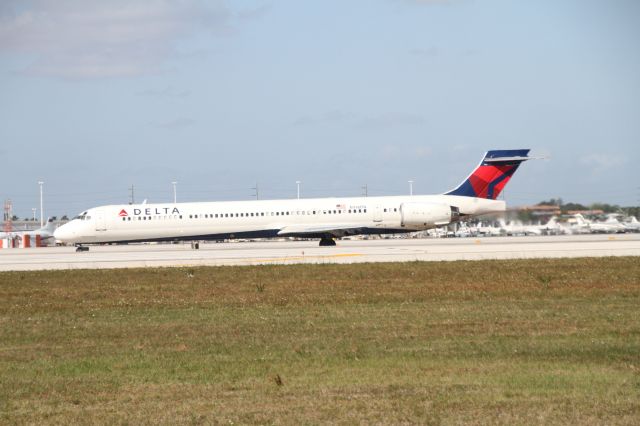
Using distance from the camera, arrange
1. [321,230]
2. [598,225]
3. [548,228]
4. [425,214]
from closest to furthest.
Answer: [321,230] < [425,214] < [548,228] < [598,225]

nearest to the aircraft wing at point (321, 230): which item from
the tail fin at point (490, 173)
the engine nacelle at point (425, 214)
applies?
the engine nacelle at point (425, 214)

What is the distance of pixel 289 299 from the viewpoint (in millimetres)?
20406

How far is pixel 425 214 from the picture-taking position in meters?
55.4

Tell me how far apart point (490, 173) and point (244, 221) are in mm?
16366

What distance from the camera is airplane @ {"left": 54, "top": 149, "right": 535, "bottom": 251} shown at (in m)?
55.6

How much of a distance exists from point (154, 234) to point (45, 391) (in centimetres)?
4530

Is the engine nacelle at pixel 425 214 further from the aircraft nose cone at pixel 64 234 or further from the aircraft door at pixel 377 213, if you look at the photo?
the aircraft nose cone at pixel 64 234

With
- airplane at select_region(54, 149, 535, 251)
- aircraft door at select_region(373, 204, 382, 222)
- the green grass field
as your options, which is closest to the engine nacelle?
airplane at select_region(54, 149, 535, 251)

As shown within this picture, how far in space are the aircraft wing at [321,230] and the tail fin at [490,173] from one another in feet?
23.5

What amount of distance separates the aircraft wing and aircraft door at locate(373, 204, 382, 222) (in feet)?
3.30

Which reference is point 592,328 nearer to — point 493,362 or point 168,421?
point 493,362

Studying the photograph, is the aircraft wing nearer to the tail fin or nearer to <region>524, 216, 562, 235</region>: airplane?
the tail fin

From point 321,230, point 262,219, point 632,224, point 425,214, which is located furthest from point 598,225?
point 262,219

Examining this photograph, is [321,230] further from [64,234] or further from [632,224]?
[632,224]
